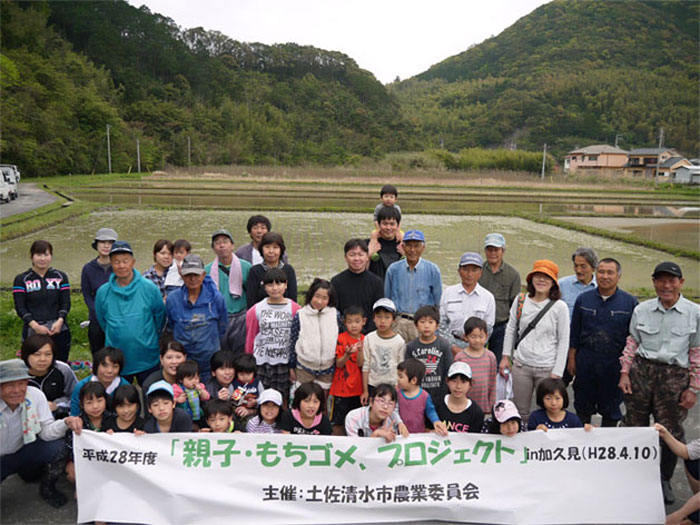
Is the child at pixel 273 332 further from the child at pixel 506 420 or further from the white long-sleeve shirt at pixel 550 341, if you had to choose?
the white long-sleeve shirt at pixel 550 341

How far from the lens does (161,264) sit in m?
4.89

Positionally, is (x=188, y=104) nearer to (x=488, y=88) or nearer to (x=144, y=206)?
(x=144, y=206)

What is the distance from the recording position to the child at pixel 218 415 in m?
3.42

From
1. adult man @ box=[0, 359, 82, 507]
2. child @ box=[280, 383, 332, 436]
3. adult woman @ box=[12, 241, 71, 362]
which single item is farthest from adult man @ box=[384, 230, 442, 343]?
adult woman @ box=[12, 241, 71, 362]

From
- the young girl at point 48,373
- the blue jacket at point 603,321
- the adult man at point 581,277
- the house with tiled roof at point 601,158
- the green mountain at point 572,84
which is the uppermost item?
the green mountain at point 572,84

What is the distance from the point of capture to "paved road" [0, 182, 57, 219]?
16500 mm

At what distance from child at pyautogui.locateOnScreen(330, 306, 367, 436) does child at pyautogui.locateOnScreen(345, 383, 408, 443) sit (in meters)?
0.32

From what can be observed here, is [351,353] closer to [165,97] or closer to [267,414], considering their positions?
[267,414]

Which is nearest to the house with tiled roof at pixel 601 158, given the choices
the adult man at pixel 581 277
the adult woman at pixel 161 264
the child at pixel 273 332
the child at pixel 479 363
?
the adult man at pixel 581 277

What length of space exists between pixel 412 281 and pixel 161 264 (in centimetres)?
254

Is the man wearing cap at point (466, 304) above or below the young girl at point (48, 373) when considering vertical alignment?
above

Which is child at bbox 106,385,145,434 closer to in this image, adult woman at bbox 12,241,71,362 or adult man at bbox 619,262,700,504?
adult woman at bbox 12,241,71,362

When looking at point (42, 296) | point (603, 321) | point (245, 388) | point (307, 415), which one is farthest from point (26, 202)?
point (603, 321)

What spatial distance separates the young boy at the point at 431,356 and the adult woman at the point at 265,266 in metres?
1.27
